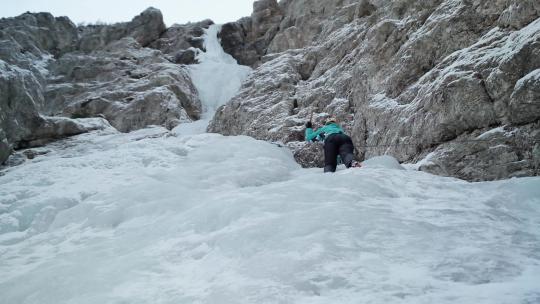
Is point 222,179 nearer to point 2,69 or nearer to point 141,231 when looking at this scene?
point 141,231

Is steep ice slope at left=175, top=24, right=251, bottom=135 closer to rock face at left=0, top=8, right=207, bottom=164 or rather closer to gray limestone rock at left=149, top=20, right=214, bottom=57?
gray limestone rock at left=149, top=20, right=214, bottom=57

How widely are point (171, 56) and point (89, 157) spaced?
28678 millimetres

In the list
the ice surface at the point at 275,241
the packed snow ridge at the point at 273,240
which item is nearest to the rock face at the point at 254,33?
the packed snow ridge at the point at 273,240

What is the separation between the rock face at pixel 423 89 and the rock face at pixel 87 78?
700 cm

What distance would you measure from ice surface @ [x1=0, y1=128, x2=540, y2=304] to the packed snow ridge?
0.02 m

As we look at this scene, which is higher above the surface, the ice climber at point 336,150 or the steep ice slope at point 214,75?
the steep ice slope at point 214,75

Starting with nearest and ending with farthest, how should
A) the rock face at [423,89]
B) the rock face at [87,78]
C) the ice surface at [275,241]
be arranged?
the ice surface at [275,241] → the rock face at [423,89] → the rock face at [87,78]

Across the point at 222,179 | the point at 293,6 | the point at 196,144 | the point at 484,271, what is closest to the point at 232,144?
the point at 196,144

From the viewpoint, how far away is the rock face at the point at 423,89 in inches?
276

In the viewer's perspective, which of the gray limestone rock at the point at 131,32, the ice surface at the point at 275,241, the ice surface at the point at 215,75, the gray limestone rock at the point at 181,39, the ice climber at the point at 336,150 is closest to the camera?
the ice surface at the point at 275,241

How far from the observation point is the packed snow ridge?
3.25 m

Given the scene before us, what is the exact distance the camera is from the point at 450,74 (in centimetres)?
826

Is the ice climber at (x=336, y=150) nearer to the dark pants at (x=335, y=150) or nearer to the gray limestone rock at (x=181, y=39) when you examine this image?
the dark pants at (x=335, y=150)

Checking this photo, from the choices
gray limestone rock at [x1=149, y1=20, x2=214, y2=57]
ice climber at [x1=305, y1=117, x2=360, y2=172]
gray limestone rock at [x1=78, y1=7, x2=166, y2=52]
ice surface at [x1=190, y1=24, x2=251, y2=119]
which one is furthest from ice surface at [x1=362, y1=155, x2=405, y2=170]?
gray limestone rock at [x1=78, y1=7, x2=166, y2=52]
